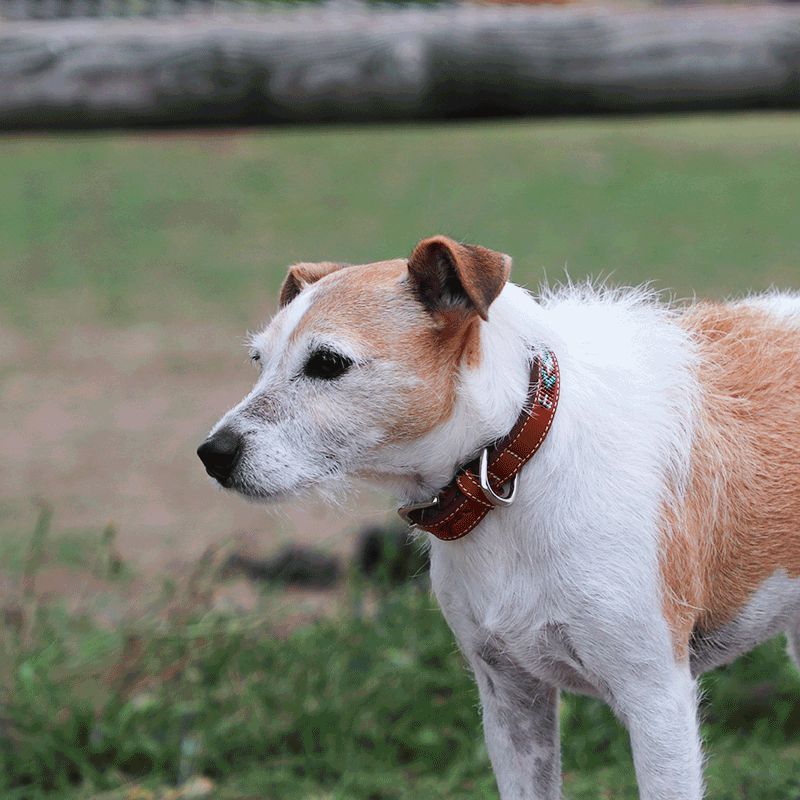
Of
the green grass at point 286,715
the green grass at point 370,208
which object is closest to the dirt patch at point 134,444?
the green grass at point 286,715

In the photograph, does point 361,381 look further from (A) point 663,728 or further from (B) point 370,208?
(B) point 370,208

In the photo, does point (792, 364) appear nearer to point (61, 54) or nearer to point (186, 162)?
point (61, 54)

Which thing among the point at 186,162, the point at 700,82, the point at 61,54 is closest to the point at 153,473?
→ the point at 61,54

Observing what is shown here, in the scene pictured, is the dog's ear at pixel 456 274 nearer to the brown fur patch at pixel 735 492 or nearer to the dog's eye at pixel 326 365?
the dog's eye at pixel 326 365

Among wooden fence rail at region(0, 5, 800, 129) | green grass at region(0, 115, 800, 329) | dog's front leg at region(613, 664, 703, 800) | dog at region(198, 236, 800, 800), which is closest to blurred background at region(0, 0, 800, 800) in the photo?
wooden fence rail at region(0, 5, 800, 129)

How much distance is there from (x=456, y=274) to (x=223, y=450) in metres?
0.66

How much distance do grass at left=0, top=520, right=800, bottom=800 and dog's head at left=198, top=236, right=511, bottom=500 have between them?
1.79 metres

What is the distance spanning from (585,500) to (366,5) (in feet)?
8.60

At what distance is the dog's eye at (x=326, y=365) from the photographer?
2.82m

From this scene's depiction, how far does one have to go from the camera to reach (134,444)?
321 inches

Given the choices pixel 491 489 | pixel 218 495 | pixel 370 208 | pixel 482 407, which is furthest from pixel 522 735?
pixel 370 208

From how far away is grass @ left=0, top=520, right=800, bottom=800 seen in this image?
14.2 ft

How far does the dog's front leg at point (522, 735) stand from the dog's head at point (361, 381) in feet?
2.37

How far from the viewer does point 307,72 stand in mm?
4504
